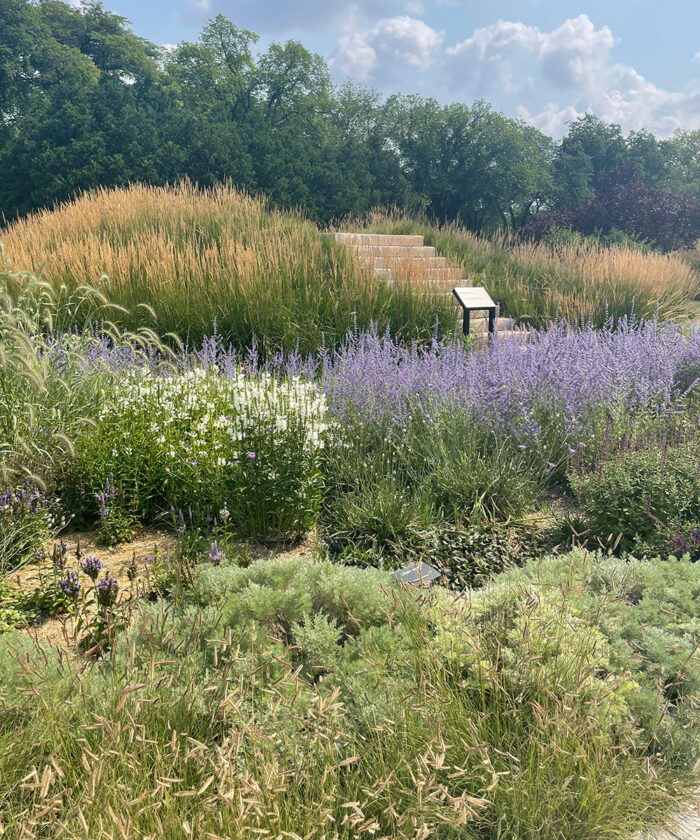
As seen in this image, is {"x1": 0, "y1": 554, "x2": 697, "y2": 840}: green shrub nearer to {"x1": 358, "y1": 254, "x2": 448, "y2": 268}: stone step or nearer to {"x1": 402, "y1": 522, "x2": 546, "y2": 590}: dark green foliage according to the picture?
{"x1": 402, "y1": 522, "x2": 546, "y2": 590}: dark green foliage

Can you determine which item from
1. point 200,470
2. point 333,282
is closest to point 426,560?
point 200,470

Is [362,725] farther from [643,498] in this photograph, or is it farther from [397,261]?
[397,261]

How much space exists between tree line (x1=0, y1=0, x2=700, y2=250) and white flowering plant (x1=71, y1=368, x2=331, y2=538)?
1682 cm

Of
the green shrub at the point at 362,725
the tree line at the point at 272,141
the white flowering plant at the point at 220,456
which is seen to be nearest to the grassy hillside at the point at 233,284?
the white flowering plant at the point at 220,456

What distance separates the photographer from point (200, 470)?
4.17m

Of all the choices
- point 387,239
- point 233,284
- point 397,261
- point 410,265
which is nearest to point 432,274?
point 397,261

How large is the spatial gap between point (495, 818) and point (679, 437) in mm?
3917

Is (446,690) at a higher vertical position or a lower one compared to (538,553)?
higher

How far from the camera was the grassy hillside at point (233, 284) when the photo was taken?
25.5 ft

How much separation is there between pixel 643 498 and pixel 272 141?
23451 mm

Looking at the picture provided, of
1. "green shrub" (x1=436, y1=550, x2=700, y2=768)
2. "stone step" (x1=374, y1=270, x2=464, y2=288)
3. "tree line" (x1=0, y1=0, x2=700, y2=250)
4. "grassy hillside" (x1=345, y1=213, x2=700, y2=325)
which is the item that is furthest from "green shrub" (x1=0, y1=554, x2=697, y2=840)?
"tree line" (x1=0, y1=0, x2=700, y2=250)

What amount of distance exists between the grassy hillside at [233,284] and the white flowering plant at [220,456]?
2.21m

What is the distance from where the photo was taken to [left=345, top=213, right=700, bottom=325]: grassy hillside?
11.4 m

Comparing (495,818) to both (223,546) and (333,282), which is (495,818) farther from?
(333,282)
